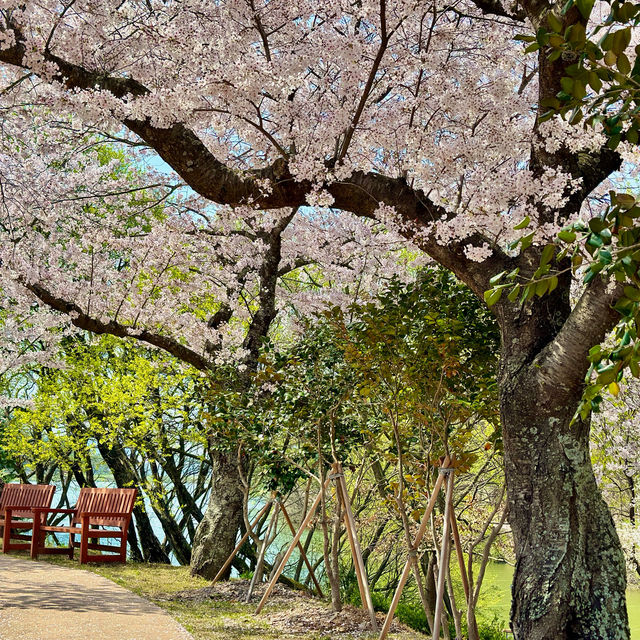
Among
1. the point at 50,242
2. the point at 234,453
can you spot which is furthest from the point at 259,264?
the point at 50,242

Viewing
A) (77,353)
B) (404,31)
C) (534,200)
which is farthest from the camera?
(77,353)

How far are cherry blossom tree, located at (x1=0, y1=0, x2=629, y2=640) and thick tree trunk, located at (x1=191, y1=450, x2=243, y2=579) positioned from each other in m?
4.21

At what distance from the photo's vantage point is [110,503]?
915cm

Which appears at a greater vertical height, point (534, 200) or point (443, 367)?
point (534, 200)

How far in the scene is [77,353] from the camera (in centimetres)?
1205

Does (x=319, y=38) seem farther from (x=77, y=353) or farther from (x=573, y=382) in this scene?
(x=77, y=353)

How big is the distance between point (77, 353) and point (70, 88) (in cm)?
776

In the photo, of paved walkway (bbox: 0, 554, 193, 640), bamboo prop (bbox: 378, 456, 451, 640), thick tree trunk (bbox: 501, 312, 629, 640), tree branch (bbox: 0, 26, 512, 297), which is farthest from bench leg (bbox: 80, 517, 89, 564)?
thick tree trunk (bbox: 501, 312, 629, 640)

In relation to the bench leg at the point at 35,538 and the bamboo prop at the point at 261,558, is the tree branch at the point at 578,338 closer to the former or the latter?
the bamboo prop at the point at 261,558

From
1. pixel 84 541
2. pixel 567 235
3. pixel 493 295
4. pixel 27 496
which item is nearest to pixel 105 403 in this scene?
pixel 27 496

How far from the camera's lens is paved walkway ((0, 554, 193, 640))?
177 inches

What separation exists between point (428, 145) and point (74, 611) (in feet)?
14.5

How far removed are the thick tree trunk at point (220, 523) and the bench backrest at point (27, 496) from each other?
2.62 metres

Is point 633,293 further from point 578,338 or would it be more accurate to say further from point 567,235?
point 578,338
